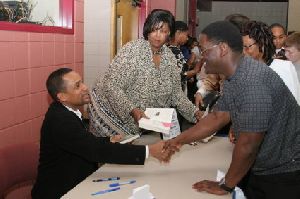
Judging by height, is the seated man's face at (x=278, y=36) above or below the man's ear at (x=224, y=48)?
above

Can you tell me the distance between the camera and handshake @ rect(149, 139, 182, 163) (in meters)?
2.03

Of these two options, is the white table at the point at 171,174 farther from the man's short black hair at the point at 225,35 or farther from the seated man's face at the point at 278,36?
the seated man's face at the point at 278,36

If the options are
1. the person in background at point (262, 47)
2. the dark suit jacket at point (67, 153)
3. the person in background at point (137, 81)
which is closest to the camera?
the dark suit jacket at point (67, 153)

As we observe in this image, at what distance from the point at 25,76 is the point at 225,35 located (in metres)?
2.00

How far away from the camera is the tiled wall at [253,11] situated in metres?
9.46

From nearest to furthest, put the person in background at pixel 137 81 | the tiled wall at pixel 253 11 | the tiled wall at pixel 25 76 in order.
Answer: the person in background at pixel 137 81 → the tiled wall at pixel 25 76 → the tiled wall at pixel 253 11

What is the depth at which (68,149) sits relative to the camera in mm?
1953

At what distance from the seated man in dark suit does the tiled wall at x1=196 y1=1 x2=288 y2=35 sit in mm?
7602

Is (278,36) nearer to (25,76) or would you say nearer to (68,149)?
(25,76)

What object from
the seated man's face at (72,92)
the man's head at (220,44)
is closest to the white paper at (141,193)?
the man's head at (220,44)

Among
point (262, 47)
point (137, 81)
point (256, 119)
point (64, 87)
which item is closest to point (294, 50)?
point (262, 47)

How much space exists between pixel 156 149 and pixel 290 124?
713 millimetres

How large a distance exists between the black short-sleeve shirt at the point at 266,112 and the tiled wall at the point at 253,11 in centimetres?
792

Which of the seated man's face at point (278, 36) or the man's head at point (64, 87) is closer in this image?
the man's head at point (64, 87)
